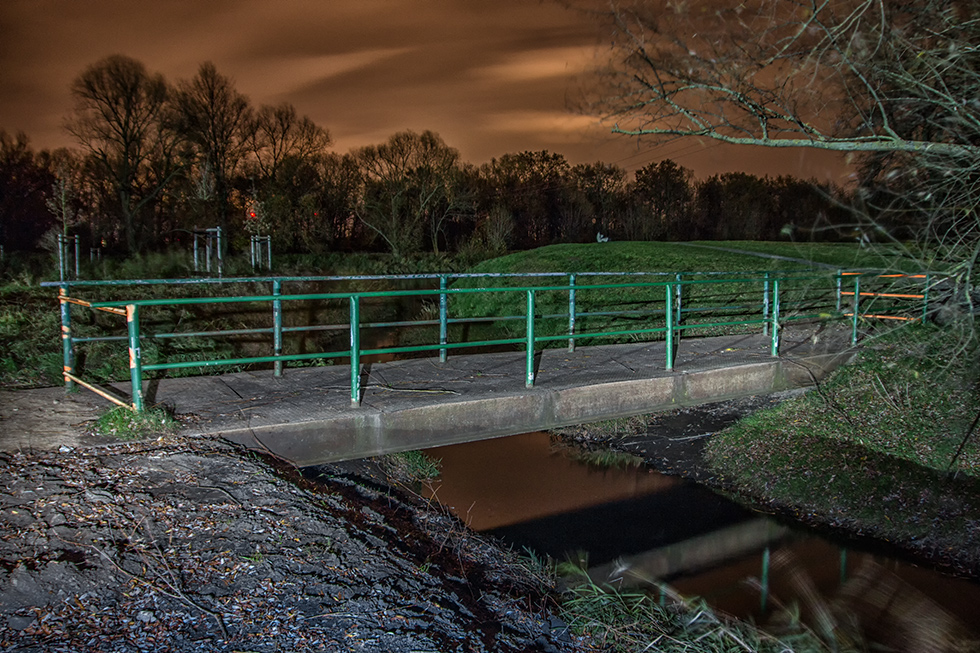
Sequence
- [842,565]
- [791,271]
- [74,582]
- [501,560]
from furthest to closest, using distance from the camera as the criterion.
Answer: [791,271] < [842,565] < [501,560] < [74,582]

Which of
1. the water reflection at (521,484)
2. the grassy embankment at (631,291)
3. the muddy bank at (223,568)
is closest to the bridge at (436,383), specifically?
the muddy bank at (223,568)

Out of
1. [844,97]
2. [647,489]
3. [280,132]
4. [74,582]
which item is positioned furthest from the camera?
[280,132]

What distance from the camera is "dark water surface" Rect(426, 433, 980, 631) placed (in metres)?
6.92

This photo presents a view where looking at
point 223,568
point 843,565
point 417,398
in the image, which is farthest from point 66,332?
point 843,565

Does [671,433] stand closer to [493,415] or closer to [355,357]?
[493,415]

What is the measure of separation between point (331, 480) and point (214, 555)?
2031 mm

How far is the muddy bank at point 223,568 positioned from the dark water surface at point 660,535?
2646 millimetres

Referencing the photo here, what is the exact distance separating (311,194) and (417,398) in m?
37.9

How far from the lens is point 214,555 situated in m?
4.01

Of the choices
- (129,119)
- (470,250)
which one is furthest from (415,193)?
(129,119)

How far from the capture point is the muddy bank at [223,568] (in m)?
3.44

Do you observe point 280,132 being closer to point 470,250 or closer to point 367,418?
point 470,250

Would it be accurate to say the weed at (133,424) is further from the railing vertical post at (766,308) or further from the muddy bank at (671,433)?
the railing vertical post at (766,308)

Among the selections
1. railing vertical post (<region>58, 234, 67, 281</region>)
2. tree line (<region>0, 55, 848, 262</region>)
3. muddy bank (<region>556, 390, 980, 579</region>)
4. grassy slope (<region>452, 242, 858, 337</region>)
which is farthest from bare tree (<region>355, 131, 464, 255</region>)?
muddy bank (<region>556, 390, 980, 579</region>)
